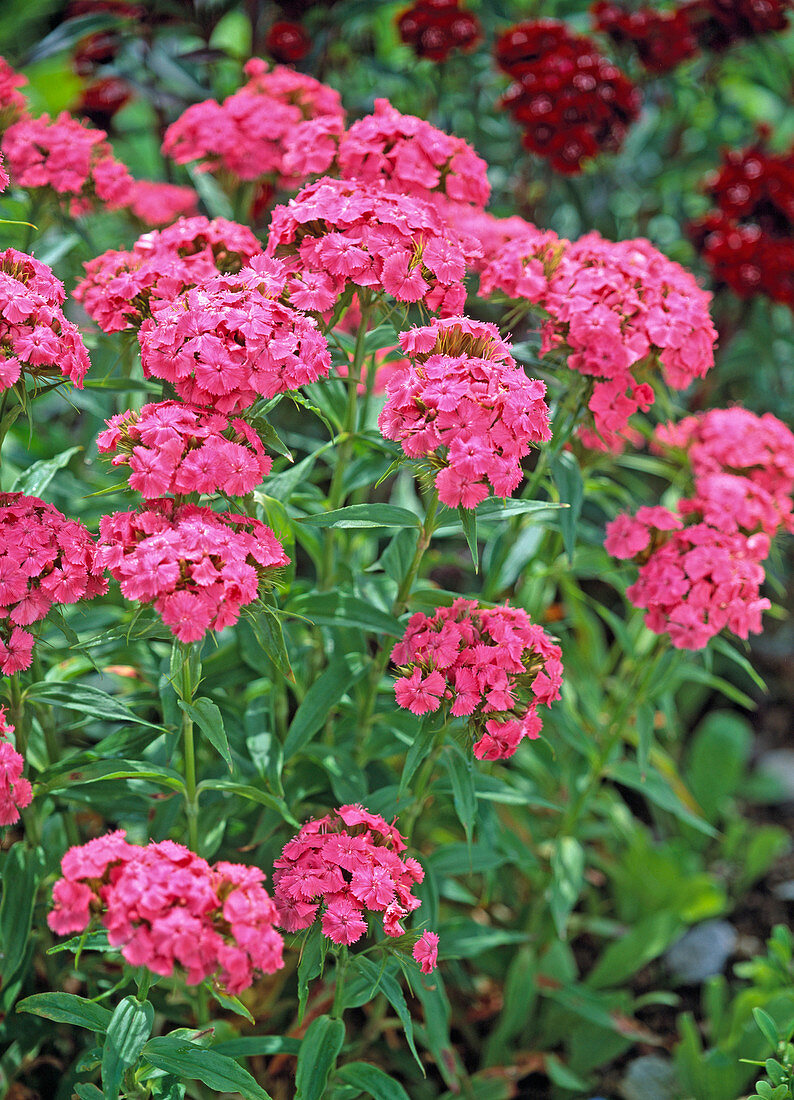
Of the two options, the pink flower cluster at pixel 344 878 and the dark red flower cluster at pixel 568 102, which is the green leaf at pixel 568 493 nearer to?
the pink flower cluster at pixel 344 878

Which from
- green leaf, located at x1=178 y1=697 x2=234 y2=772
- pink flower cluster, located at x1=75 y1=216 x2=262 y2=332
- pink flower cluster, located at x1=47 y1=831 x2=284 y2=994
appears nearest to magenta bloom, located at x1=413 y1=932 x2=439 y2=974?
pink flower cluster, located at x1=47 y1=831 x2=284 y2=994

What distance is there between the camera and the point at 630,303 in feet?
6.09

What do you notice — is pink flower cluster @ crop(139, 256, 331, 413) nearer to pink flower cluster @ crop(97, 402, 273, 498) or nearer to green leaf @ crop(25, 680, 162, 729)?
pink flower cluster @ crop(97, 402, 273, 498)

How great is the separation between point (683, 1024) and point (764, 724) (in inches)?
69.4

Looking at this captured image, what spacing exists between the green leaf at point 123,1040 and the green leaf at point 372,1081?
0.44 m

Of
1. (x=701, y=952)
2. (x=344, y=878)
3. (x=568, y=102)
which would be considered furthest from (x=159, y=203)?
(x=701, y=952)

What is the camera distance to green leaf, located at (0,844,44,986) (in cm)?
181

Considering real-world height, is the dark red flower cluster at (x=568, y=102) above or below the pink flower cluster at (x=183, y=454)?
above

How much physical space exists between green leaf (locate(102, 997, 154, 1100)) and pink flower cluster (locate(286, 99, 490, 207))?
154 cm

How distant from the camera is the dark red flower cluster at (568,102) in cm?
282

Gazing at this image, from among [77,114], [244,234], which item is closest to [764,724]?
[244,234]

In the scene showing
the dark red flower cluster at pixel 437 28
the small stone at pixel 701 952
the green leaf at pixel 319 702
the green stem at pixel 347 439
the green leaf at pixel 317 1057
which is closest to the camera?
the green leaf at pixel 317 1057

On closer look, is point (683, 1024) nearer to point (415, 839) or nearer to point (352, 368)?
point (415, 839)


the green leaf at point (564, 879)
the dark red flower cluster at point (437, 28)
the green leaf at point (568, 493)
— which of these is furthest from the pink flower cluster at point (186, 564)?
the dark red flower cluster at point (437, 28)
